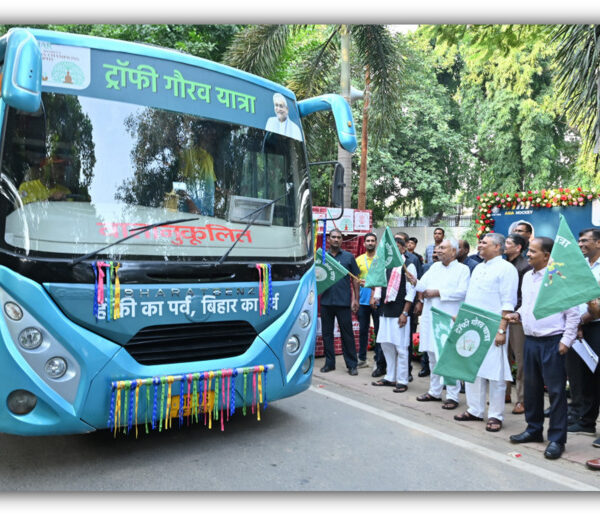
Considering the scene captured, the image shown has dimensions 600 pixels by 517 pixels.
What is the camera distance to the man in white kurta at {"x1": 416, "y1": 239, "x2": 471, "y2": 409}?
18.9 feet

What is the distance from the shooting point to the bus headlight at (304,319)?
15.4ft

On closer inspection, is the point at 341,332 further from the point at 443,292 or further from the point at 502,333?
the point at 502,333

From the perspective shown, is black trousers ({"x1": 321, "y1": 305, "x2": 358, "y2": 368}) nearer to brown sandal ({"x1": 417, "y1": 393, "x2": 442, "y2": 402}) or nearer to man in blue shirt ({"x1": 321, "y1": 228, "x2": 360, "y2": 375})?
man in blue shirt ({"x1": 321, "y1": 228, "x2": 360, "y2": 375})

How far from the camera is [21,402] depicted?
141 inches

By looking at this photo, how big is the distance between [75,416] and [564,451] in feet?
12.1

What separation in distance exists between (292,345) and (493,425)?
1.99 m

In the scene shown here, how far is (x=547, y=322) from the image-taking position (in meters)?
4.47

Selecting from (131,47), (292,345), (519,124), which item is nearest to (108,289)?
(292,345)

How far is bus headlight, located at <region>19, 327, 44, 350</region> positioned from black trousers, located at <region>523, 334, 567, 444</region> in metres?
3.67

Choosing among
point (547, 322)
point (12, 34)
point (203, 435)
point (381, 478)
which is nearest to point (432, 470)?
point (381, 478)

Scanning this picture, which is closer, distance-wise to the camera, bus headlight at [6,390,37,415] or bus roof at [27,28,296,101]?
bus headlight at [6,390,37,415]

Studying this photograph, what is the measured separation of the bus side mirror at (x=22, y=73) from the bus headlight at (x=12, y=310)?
1.18m

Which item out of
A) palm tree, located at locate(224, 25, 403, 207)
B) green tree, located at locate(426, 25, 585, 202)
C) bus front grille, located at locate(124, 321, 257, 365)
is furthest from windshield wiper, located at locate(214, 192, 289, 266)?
green tree, located at locate(426, 25, 585, 202)

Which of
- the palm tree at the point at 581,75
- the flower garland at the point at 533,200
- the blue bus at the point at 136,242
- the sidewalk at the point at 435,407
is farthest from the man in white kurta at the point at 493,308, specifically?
the flower garland at the point at 533,200
